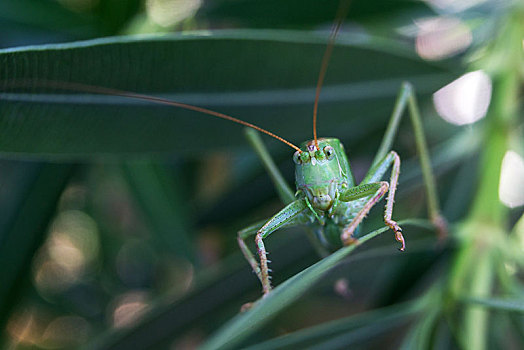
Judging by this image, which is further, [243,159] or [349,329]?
[243,159]

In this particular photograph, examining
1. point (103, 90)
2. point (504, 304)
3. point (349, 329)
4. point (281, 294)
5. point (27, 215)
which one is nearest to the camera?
point (281, 294)

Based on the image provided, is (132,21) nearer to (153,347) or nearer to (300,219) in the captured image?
(300,219)

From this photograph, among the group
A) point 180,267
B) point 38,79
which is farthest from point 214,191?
point 38,79

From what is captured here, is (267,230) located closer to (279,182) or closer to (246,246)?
(246,246)

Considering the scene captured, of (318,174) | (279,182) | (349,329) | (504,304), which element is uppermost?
(279,182)

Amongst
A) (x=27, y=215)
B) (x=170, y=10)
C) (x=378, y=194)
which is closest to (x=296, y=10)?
(x=170, y=10)

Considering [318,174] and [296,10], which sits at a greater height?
[296,10]
